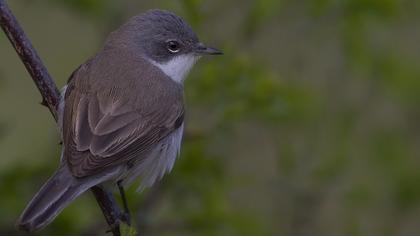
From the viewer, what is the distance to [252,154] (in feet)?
25.6

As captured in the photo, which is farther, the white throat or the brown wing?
the white throat

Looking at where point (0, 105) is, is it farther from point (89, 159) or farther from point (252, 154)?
point (89, 159)

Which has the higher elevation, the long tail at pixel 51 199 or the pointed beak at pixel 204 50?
the pointed beak at pixel 204 50

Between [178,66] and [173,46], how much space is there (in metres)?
0.15

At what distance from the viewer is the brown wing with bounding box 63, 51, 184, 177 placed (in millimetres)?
5316

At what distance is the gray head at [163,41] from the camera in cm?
638

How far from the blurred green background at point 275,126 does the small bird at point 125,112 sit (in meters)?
0.21

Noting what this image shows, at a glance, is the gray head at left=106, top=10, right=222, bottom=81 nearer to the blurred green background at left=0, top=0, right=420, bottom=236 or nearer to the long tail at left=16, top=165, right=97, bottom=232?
the blurred green background at left=0, top=0, right=420, bottom=236

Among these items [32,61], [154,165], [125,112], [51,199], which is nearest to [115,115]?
[125,112]

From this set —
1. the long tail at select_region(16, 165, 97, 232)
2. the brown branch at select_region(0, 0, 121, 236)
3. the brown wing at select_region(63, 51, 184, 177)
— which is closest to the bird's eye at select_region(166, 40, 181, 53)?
the brown wing at select_region(63, 51, 184, 177)

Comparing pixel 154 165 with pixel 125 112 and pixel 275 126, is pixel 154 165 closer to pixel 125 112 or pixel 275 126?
pixel 125 112

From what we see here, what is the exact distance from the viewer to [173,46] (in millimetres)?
6480

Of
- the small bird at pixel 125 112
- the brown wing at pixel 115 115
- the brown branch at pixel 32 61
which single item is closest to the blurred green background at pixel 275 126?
the small bird at pixel 125 112

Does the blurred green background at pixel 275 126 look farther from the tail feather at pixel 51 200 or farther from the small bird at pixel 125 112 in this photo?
the tail feather at pixel 51 200
